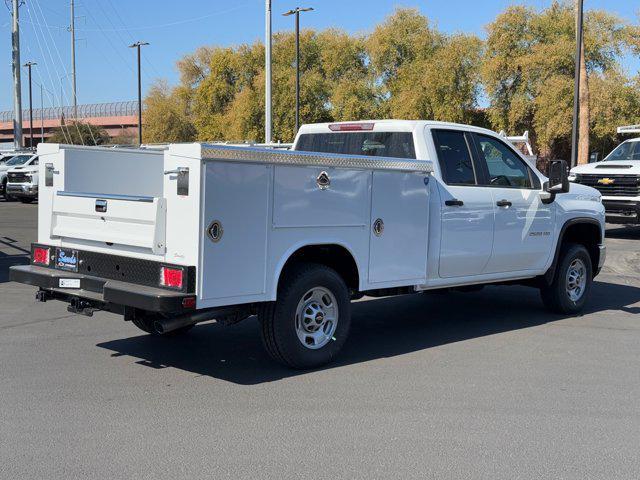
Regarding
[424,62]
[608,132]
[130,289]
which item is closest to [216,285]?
[130,289]

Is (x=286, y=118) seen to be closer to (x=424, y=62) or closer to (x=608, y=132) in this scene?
(x=424, y=62)

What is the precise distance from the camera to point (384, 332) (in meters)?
8.13

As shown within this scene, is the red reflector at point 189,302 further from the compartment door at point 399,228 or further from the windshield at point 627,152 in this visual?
the windshield at point 627,152

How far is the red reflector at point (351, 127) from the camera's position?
7953 millimetres

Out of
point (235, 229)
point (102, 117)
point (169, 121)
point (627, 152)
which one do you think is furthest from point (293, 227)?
point (102, 117)

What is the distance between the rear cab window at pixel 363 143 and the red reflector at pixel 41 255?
3207 mm

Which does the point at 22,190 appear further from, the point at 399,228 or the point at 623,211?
the point at 399,228

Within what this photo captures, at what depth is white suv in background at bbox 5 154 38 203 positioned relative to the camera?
27.7 m

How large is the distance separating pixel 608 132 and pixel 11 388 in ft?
111

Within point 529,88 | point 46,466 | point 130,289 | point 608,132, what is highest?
point 529,88

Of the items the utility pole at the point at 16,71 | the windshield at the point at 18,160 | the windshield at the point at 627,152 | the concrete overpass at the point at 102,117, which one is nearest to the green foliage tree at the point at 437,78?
the utility pole at the point at 16,71

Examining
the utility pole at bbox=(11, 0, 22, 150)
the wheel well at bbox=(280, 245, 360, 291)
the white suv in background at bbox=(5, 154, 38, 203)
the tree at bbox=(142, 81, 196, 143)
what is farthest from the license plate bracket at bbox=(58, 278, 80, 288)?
the tree at bbox=(142, 81, 196, 143)

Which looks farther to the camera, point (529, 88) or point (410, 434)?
point (529, 88)

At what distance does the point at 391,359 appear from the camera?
697 cm
